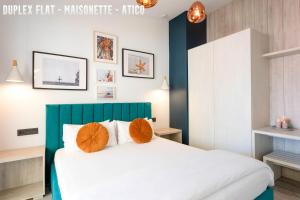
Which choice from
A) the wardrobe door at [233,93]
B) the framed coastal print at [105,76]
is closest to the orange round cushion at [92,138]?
the framed coastal print at [105,76]

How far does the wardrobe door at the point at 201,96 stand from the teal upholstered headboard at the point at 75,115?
3.31 feet

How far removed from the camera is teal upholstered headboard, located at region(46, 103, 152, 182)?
7.82 feet

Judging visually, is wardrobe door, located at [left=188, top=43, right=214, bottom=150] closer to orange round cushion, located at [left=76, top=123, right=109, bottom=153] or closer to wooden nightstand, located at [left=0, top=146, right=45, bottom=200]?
orange round cushion, located at [left=76, top=123, right=109, bottom=153]

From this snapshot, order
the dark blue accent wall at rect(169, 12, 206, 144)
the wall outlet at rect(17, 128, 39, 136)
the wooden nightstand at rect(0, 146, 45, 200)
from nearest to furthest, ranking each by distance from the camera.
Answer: the wooden nightstand at rect(0, 146, 45, 200)
the wall outlet at rect(17, 128, 39, 136)
the dark blue accent wall at rect(169, 12, 206, 144)

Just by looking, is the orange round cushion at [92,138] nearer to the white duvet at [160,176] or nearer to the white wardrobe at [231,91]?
the white duvet at [160,176]

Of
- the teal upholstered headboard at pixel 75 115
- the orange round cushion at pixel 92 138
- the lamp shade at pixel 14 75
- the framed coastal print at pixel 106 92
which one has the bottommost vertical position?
the orange round cushion at pixel 92 138

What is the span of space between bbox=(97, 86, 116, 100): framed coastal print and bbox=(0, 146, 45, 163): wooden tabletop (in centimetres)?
109

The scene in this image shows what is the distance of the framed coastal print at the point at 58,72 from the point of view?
2396mm

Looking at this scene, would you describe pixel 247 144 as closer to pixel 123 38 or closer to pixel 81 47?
pixel 123 38

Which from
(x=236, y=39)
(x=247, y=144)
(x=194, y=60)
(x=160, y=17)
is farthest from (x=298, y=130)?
(x=160, y=17)

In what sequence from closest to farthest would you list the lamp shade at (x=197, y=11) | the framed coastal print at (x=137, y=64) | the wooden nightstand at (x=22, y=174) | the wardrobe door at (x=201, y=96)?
the lamp shade at (x=197, y=11)
the wooden nightstand at (x=22, y=174)
the wardrobe door at (x=201, y=96)
the framed coastal print at (x=137, y=64)

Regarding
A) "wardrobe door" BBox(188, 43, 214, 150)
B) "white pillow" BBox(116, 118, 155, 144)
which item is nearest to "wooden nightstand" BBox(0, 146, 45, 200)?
"white pillow" BBox(116, 118, 155, 144)

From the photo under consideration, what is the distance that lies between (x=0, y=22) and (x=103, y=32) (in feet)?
4.32

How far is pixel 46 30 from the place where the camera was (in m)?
2.48
